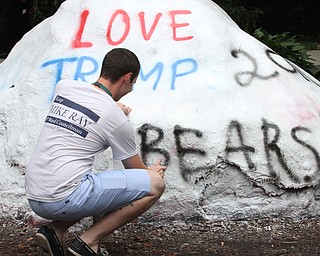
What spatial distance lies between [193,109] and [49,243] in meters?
1.63

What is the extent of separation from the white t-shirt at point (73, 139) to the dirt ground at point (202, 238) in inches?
35.8

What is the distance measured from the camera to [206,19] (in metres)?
6.11

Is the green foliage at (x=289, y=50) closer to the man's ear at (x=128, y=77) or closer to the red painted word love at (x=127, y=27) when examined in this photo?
the red painted word love at (x=127, y=27)

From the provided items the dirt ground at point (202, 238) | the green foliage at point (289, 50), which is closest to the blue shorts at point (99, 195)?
the dirt ground at point (202, 238)

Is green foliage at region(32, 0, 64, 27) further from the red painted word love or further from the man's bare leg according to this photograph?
the man's bare leg

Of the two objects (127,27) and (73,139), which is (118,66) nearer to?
(73,139)

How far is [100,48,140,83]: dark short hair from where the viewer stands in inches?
180

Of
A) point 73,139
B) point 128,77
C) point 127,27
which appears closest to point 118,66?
point 128,77

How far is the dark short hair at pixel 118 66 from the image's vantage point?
4.57 meters

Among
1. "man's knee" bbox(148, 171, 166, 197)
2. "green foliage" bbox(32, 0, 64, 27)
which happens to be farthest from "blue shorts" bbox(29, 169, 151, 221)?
"green foliage" bbox(32, 0, 64, 27)

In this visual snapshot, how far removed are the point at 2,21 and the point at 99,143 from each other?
28.1 ft

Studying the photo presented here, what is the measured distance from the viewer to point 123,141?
4488 millimetres

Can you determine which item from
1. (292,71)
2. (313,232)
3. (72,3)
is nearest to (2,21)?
(72,3)

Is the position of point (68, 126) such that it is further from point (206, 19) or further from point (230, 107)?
point (206, 19)
